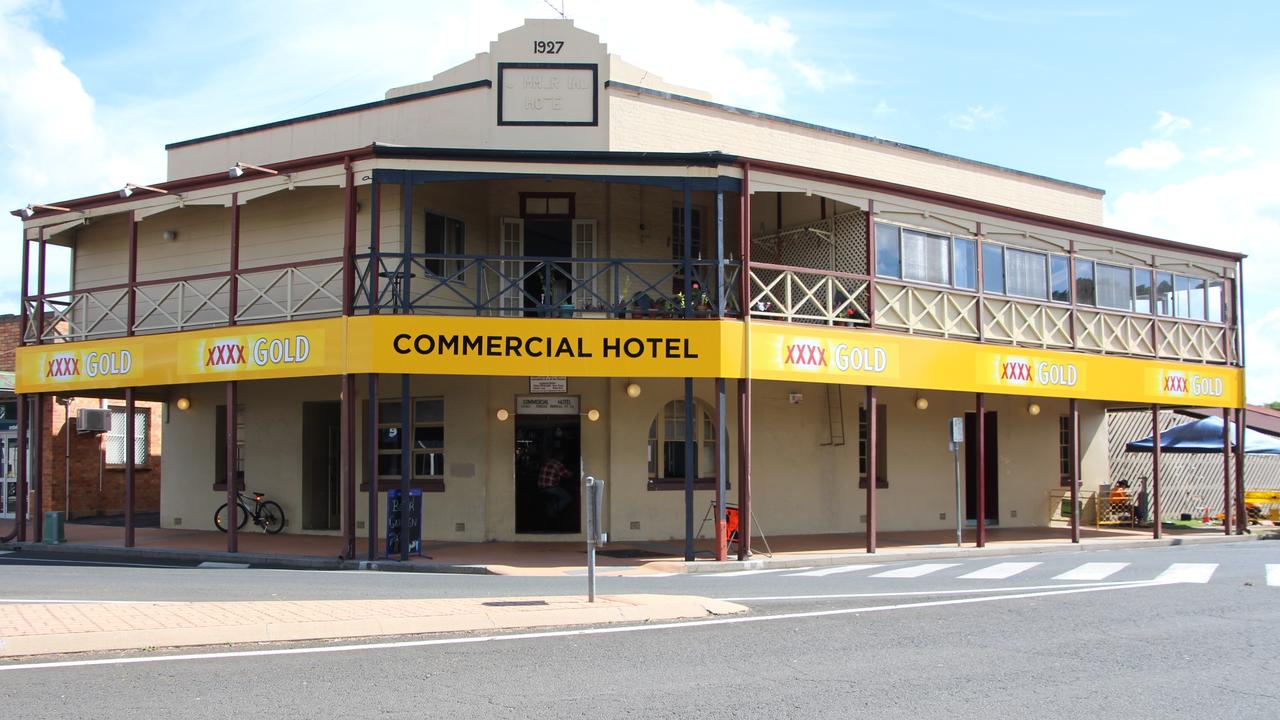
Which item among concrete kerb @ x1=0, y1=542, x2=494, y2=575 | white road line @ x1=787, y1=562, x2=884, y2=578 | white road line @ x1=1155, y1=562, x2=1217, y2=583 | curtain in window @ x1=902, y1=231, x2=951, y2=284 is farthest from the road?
curtain in window @ x1=902, y1=231, x2=951, y2=284

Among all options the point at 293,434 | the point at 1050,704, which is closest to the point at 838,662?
the point at 1050,704

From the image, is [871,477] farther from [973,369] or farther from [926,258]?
[926,258]

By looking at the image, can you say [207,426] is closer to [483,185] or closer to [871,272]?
[483,185]

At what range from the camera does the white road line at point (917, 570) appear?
1502cm

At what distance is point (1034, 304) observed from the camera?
A: 2205cm

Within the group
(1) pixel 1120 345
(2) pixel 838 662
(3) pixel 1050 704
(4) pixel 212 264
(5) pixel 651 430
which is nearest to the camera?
(3) pixel 1050 704

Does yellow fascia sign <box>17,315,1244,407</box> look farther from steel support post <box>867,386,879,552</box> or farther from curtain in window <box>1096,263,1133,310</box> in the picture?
curtain in window <box>1096,263,1133,310</box>

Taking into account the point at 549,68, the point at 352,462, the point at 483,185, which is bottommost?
the point at 352,462

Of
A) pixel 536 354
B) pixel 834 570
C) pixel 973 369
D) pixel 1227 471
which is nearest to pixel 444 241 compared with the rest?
pixel 536 354

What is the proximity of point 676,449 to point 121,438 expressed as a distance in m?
15.5

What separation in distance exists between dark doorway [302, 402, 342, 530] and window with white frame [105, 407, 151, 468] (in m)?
7.92

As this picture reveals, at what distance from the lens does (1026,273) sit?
22.2 m

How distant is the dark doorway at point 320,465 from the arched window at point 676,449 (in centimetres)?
594

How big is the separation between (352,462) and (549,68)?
7.95m
